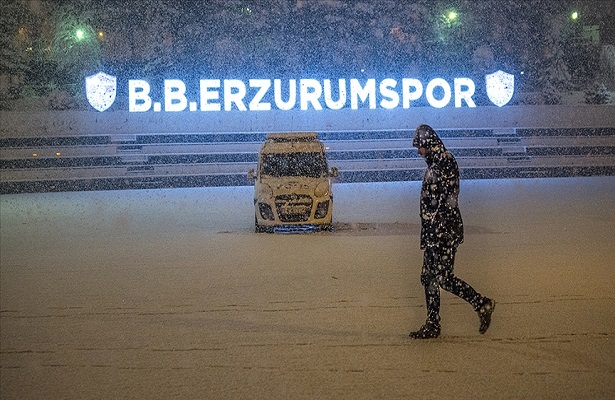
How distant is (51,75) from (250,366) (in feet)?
130

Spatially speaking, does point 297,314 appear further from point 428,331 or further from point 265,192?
point 265,192

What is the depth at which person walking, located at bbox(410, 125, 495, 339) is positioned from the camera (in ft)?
22.6

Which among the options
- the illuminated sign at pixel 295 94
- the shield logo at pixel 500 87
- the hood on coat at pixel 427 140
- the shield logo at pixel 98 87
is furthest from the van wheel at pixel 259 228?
the shield logo at pixel 500 87

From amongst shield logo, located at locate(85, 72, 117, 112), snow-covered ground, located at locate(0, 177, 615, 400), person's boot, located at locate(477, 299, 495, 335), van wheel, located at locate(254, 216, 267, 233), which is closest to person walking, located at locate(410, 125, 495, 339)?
person's boot, located at locate(477, 299, 495, 335)

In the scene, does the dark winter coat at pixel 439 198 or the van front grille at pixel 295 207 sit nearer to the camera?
the dark winter coat at pixel 439 198

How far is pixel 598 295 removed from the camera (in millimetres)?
8969

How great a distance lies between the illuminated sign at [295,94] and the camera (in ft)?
125

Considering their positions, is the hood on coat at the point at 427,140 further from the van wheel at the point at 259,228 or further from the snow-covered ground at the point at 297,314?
the van wheel at the point at 259,228

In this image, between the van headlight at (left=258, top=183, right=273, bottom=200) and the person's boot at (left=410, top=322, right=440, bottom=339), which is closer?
the person's boot at (left=410, top=322, right=440, bottom=339)

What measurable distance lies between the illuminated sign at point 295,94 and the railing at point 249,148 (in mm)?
726

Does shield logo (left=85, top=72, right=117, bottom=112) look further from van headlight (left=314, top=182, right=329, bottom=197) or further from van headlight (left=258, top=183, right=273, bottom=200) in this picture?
van headlight (left=314, top=182, right=329, bottom=197)

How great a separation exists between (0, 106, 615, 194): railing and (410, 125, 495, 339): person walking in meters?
29.4

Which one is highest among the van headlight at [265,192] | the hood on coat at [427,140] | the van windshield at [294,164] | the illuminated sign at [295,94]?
the illuminated sign at [295,94]

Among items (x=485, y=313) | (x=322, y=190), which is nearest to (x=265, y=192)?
(x=322, y=190)
